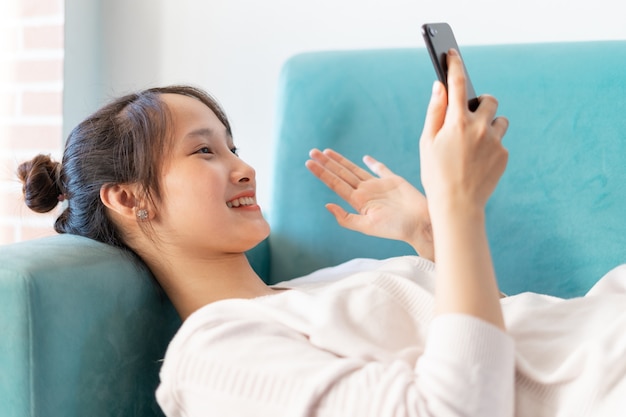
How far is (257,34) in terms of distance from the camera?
6.15 ft

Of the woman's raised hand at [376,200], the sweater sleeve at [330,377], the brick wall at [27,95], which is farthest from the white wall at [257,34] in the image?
the sweater sleeve at [330,377]

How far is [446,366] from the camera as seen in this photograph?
816 mm

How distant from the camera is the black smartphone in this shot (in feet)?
3.27

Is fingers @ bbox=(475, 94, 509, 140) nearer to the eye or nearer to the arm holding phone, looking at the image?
the arm holding phone

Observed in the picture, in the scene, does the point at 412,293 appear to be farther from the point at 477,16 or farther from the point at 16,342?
the point at 477,16

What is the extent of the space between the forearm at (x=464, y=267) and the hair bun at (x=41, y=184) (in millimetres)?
651

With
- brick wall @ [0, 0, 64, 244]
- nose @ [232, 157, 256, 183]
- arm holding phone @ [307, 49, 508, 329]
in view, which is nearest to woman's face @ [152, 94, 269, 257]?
nose @ [232, 157, 256, 183]

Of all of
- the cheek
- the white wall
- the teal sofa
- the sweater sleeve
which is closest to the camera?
the sweater sleeve

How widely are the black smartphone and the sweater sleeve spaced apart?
13.3 inches

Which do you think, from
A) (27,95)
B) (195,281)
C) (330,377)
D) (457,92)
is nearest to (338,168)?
(195,281)

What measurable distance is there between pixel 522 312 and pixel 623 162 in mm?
444

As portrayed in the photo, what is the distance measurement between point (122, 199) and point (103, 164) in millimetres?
61

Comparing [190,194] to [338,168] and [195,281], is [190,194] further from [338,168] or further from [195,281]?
[338,168]

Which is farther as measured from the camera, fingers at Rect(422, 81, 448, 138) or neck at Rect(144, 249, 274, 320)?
neck at Rect(144, 249, 274, 320)
